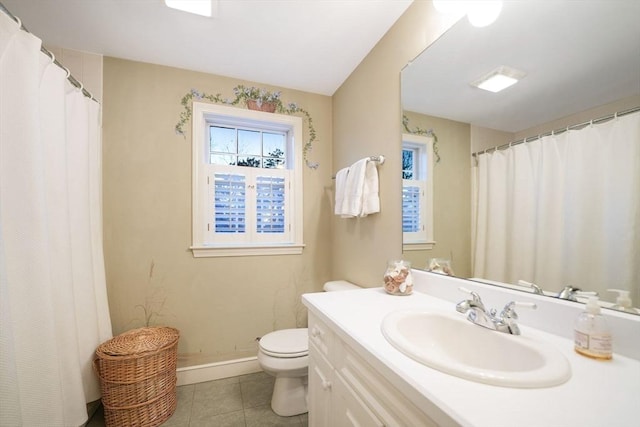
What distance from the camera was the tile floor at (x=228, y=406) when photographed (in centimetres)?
148

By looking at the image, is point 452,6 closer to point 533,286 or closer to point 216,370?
point 533,286

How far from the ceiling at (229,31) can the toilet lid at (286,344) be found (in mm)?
1889

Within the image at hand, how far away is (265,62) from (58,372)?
2.03m

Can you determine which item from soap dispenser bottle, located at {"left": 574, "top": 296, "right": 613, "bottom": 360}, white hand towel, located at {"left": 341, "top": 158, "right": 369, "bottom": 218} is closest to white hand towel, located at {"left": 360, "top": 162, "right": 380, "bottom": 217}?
white hand towel, located at {"left": 341, "top": 158, "right": 369, "bottom": 218}

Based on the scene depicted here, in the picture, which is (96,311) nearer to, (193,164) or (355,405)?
(193,164)

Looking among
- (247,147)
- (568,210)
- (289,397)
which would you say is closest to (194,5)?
(247,147)

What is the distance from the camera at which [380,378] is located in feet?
2.19

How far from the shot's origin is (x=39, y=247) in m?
1.02

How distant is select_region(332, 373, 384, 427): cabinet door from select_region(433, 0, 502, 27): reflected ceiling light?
55.9 inches

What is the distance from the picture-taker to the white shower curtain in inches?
37.2

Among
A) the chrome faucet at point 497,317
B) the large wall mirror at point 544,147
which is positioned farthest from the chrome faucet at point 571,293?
the chrome faucet at point 497,317

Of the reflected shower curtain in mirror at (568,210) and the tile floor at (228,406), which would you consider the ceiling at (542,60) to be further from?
the tile floor at (228,406)

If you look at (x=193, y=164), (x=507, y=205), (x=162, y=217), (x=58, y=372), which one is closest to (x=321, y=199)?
(x=193, y=164)

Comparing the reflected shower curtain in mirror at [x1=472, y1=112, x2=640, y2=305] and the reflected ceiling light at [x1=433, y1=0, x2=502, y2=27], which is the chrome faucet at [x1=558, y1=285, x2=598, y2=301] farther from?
the reflected ceiling light at [x1=433, y1=0, x2=502, y2=27]
